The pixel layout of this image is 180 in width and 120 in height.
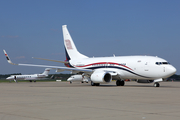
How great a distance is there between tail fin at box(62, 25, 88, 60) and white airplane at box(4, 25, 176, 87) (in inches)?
35.6

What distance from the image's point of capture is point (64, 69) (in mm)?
35406

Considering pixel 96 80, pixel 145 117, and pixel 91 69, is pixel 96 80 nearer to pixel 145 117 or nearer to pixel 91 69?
pixel 91 69

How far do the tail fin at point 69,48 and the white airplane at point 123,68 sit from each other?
905 mm

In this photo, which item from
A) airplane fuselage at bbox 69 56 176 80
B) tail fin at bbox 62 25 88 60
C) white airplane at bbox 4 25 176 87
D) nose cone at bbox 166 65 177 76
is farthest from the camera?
tail fin at bbox 62 25 88 60

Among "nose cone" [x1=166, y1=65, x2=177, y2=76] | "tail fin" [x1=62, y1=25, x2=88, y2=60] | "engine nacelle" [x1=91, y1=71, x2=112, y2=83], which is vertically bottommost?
"engine nacelle" [x1=91, y1=71, x2=112, y2=83]

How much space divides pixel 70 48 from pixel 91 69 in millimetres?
7272

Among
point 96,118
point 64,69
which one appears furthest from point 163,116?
point 64,69

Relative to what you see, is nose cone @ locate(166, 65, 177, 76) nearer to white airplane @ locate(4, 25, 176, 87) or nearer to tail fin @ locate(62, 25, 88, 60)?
white airplane @ locate(4, 25, 176, 87)

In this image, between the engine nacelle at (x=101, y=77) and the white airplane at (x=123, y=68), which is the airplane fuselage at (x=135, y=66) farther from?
the engine nacelle at (x=101, y=77)

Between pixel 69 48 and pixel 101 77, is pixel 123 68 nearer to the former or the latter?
pixel 101 77

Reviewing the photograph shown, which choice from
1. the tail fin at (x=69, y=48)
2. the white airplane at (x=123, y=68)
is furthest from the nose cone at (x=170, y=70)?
the tail fin at (x=69, y=48)

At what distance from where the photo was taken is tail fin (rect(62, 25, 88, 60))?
4097 centimetres

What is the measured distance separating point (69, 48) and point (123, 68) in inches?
483

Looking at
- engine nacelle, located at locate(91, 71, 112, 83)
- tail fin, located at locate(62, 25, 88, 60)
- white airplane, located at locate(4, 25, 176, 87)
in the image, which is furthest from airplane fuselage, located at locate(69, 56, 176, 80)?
tail fin, located at locate(62, 25, 88, 60)
